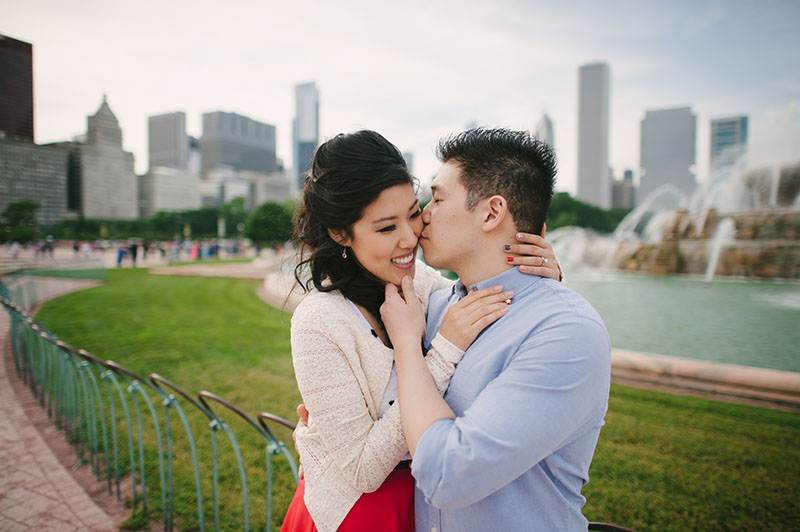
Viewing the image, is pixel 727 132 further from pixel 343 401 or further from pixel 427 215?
pixel 343 401

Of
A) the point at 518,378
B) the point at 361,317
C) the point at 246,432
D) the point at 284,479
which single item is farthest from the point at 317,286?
the point at 246,432

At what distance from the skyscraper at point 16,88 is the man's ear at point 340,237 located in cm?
1440

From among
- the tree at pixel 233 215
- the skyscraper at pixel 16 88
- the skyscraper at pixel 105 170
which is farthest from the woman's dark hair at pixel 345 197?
the tree at pixel 233 215

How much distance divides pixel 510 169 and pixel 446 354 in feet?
2.45

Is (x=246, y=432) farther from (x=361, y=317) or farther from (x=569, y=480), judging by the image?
(x=569, y=480)

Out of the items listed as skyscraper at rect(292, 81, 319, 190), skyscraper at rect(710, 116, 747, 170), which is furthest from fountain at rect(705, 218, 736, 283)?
skyscraper at rect(292, 81, 319, 190)

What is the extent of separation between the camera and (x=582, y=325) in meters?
1.42

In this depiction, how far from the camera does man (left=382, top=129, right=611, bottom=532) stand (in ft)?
4.27

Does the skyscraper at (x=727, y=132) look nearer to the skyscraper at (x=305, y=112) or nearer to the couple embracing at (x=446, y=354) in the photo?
the couple embracing at (x=446, y=354)

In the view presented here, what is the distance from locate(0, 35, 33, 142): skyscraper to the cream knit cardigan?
14764 millimetres

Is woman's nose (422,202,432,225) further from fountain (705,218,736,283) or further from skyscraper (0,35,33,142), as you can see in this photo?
fountain (705,218,736,283)

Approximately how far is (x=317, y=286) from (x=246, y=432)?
427 centimetres

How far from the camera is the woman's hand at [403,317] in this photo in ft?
5.60

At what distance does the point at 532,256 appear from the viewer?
1788 millimetres
